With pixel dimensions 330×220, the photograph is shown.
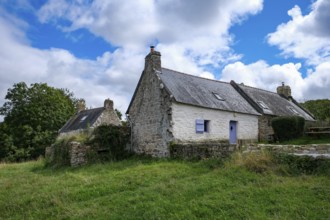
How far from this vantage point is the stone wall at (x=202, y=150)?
11.4 m

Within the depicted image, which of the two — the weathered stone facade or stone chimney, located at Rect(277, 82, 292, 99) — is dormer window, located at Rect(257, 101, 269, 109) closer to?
stone chimney, located at Rect(277, 82, 292, 99)

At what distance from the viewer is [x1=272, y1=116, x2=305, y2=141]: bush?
18562 mm

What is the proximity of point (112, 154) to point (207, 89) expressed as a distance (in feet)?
24.9

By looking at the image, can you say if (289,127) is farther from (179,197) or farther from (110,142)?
(179,197)

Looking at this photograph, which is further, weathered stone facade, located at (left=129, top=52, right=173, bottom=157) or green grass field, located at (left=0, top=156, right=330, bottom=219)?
weathered stone facade, located at (left=129, top=52, right=173, bottom=157)

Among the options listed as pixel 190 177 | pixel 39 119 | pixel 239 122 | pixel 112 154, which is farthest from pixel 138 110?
pixel 39 119

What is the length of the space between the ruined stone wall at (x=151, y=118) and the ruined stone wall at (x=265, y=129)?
837cm

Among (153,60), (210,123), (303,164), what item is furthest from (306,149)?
(153,60)

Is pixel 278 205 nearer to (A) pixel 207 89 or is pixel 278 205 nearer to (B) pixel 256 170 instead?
(B) pixel 256 170

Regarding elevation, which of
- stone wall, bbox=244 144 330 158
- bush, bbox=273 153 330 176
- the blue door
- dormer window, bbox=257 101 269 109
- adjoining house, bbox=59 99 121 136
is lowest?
bush, bbox=273 153 330 176

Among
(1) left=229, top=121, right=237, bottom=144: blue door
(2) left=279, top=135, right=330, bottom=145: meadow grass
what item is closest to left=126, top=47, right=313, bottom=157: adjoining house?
(1) left=229, top=121, right=237, bottom=144: blue door

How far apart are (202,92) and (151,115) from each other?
3.82 meters

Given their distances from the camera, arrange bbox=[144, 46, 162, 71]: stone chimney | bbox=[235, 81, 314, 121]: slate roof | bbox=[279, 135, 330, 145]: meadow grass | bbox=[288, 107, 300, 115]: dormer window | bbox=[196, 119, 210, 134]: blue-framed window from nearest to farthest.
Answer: bbox=[196, 119, 210, 134]: blue-framed window → bbox=[279, 135, 330, 145]: meadow grass → bbox=[144, 46, 162, 71]: stone chimney → bbox=[235, 81, 314, 121]: slate roof → bbox=[288, 107, 300, 115]: dormer window

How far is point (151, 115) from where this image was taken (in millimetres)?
16672
